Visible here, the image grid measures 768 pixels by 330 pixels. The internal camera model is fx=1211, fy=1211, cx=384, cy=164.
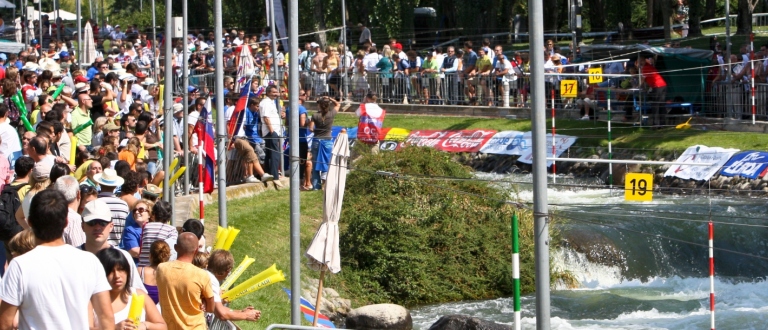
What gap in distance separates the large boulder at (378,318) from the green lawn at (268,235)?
106 cm

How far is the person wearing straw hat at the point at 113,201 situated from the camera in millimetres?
10612

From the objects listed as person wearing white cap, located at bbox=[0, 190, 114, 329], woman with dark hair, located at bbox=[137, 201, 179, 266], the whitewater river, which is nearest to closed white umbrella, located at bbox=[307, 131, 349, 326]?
woman with dark hair, located at bbox=[137, 201, 179, 266]

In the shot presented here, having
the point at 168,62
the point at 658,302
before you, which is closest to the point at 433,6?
the point at 658,302

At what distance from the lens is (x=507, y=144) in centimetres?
3047

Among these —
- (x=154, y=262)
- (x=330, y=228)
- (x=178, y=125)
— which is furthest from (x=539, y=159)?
(x=178, y=125)

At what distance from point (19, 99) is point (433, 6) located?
36.3 meters

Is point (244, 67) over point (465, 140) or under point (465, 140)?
over

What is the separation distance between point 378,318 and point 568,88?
44.2 ft

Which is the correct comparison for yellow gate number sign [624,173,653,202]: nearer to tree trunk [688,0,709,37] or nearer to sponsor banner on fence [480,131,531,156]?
sponsor banner on fence [480,131,531,156]

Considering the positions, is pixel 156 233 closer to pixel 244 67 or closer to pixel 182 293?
pixel 182 293

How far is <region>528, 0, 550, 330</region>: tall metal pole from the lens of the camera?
918cm

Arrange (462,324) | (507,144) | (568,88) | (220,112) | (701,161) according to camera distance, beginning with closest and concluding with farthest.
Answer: (220,112), (462,324), (701,161), (568,88), (507,144)

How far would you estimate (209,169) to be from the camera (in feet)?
62.6

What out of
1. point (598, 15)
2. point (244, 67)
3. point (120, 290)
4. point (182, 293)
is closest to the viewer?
point (120, 290)
